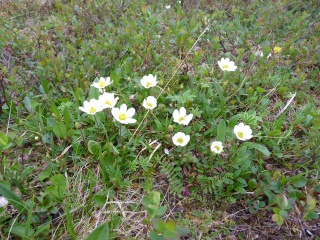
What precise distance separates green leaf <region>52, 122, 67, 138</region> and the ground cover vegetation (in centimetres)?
1

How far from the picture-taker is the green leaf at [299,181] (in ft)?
6.29

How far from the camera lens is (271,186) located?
6.35 feet

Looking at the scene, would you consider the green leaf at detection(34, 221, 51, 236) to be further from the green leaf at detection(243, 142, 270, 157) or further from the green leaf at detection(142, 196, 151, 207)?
the green leaf at detection(243, 142, 270, 157)

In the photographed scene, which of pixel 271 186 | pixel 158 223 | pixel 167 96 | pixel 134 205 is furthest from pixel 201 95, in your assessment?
pixel 158 223

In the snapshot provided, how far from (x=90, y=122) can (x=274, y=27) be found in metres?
2.51

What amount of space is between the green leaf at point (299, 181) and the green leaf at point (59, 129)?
163 centimetres

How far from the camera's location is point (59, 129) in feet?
6.83

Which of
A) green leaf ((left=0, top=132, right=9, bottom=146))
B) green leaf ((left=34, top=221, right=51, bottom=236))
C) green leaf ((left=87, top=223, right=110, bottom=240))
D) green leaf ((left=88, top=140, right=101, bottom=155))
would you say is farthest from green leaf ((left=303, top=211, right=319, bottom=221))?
green leaf ((left=0, top=132, right=9, bottom=146))

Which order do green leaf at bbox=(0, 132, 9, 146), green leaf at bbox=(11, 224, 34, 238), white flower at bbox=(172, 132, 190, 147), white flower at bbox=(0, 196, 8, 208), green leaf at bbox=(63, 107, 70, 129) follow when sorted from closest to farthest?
green leaf at bbox=(11, 224, 34, 238), white flower at bbox=(0, 196, 8, 208), green leaf at bbox=(0, 132, 9, 146), white flower at bbox=(172, 132, 190, 147), green leaf at bbox=(63, 107, 70, 129)

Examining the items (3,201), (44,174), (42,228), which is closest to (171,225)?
(42,228)

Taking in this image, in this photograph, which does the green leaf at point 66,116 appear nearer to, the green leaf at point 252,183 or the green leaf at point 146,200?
the green leaf at point 146,200

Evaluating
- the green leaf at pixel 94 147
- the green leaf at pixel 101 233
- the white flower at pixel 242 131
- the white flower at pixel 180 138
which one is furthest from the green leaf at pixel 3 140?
the white flower at pixel 242 131

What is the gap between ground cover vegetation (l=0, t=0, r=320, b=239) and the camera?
1.80 metres

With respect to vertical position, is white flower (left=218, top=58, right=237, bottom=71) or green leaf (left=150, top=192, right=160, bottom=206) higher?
white flower (left=218, top=58, right=237, bottom=71)
